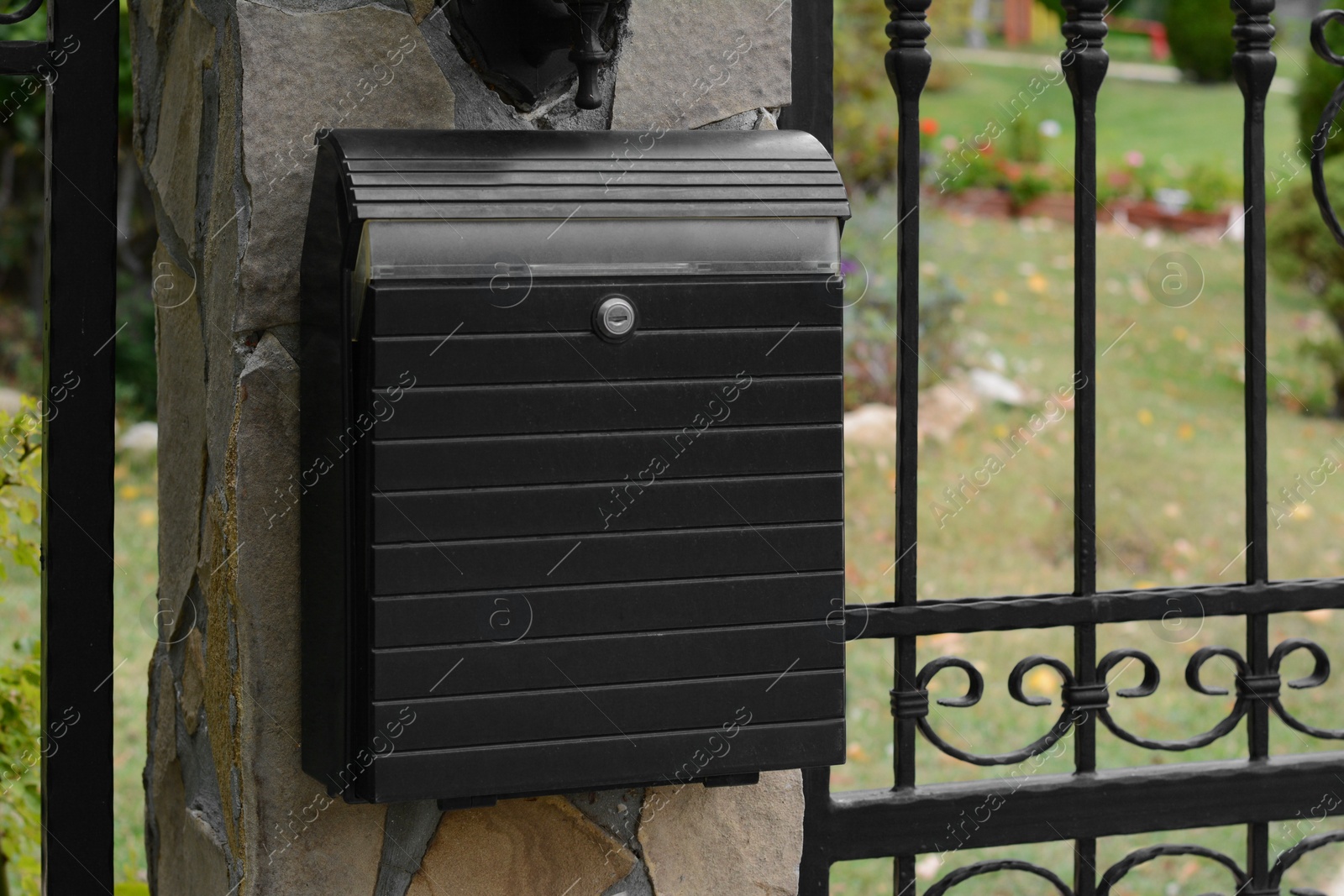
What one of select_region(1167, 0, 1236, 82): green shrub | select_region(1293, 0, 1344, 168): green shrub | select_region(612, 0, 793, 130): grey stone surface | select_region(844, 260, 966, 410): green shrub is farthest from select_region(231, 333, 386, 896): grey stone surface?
select_region(1167, 0, 1236, 82): green shrub

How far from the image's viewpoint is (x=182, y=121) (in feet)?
5.01

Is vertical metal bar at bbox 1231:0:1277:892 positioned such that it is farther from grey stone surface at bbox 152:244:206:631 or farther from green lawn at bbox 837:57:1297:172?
green lawn at bbox 837:57:1297:172

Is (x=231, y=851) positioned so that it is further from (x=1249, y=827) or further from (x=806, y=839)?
(x=1249, y=827)

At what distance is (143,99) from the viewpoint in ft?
5.53

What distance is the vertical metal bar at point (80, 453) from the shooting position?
60.5 inches

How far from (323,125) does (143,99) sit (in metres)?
0.44

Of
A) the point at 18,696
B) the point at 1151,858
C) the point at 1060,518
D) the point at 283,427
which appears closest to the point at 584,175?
the point at 283,427

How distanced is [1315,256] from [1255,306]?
16.8 ft

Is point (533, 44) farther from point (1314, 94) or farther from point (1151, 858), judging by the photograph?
point (1314, 94)

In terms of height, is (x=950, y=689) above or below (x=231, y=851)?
below

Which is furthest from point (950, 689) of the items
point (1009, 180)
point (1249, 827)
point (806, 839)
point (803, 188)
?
point (1009, 180)

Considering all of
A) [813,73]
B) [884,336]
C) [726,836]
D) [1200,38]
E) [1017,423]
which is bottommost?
[1017,423]

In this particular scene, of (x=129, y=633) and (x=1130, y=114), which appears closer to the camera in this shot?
(x=129, y=633)

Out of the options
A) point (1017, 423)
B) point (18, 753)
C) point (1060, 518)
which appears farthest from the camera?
point (1017, 423)
